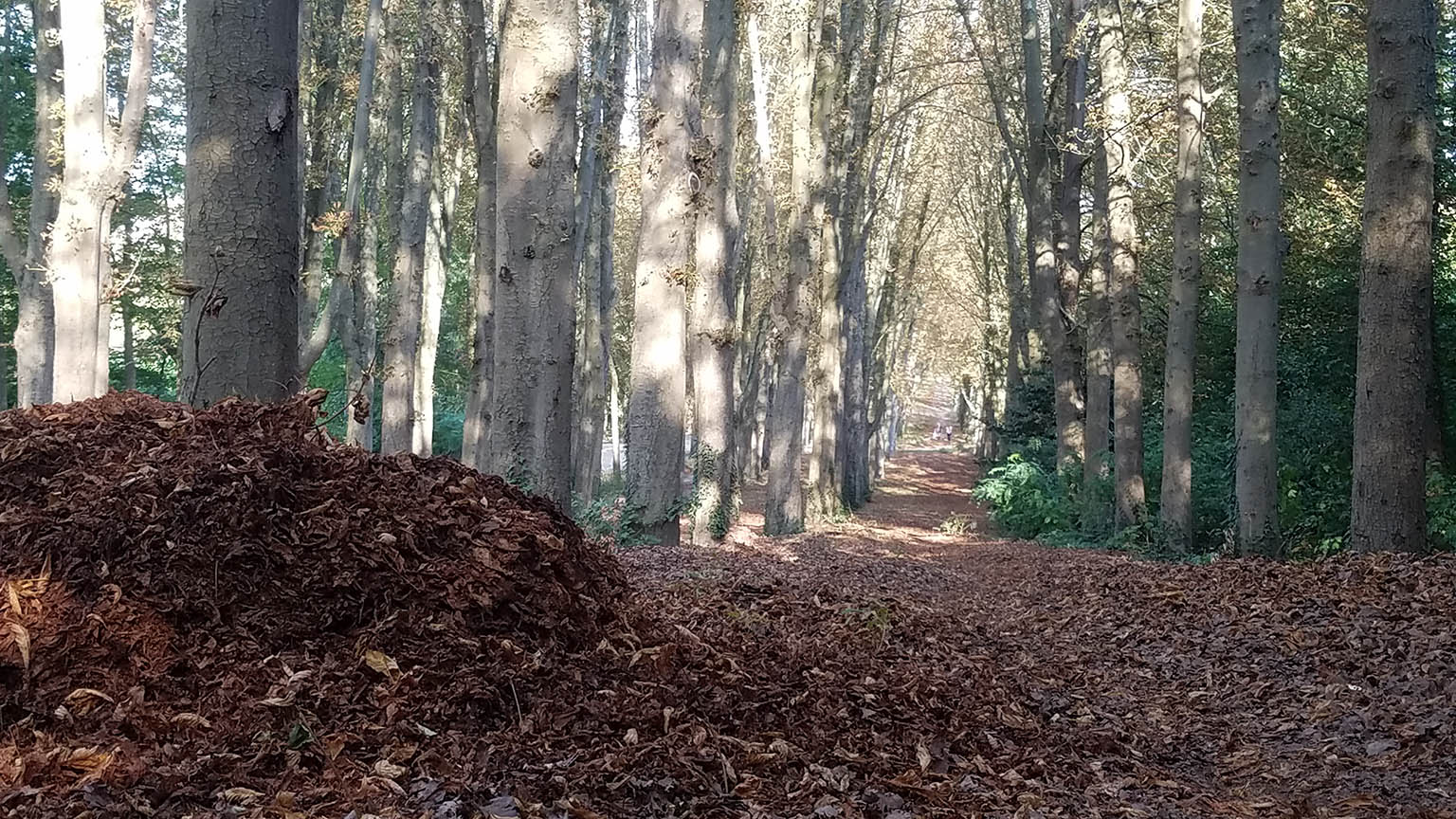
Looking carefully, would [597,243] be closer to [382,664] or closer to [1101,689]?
[1101,689]

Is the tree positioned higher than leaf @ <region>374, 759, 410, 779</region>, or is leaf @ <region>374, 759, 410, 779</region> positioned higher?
the tree

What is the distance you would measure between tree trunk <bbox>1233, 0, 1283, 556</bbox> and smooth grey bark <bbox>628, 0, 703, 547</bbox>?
587 cm

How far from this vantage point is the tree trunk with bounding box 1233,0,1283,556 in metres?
11.4

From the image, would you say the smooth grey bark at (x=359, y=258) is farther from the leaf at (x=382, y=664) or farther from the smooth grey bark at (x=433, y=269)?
the leaf at (x=382, y=664)

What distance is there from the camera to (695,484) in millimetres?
15922

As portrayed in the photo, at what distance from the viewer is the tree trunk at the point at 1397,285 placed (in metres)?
8.63

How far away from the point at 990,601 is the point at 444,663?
7747 millimetres

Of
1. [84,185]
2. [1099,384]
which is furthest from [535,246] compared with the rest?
[1099,384]

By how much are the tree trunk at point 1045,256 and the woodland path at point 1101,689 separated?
10.4m

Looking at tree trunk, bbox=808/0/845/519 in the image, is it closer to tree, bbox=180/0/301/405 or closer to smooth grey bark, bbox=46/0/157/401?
smooth grey bark, bbox=46/0/157/401

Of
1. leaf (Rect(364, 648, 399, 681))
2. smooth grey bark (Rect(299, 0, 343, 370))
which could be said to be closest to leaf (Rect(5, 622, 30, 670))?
leaf (Rect(364, 648, 399, 681))

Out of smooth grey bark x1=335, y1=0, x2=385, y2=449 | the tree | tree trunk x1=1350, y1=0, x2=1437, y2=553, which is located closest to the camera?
the tree

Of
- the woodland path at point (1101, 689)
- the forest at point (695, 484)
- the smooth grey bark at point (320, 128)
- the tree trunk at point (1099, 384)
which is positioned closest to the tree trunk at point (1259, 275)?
the forest at point (695, 484)

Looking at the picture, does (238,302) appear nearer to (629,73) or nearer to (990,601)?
(990,601)
